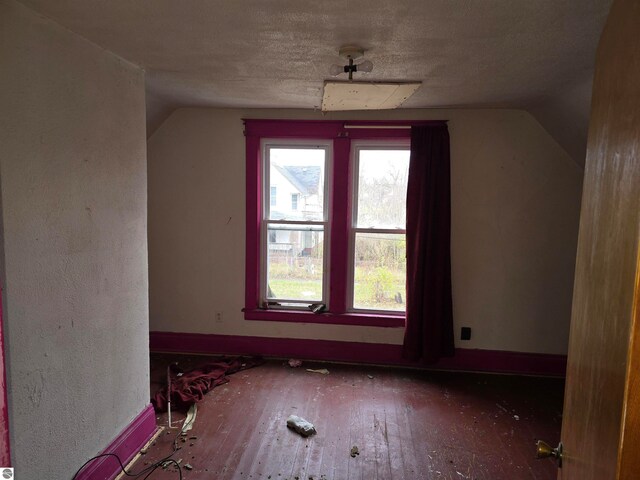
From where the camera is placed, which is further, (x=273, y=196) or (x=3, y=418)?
(x=273, y=196)

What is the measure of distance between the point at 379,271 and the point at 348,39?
2213mm

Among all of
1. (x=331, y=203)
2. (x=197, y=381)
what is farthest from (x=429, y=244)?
(x=197, y=381)

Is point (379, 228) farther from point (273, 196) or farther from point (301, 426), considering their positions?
point (301, 426)

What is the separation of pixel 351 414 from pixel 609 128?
95.0 inches

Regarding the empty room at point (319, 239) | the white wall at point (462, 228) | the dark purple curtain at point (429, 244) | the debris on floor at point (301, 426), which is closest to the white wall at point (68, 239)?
the empty room at point (319, 239)

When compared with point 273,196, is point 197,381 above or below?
below

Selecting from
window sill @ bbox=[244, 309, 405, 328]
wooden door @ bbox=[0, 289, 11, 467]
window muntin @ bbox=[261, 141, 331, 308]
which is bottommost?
window sill @ bbox=[244, 309, 405, 328]

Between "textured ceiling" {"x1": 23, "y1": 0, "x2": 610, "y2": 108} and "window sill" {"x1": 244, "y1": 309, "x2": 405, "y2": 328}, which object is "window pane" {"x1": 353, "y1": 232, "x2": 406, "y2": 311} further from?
"textured ceiling" {"x1": 23, "y1": 0, "x2": 610, "y2": 108}

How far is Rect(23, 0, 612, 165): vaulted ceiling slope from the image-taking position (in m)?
1.46

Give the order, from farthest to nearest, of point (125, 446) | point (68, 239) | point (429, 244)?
point (429, 244), point (125, 446), point (68, 239)

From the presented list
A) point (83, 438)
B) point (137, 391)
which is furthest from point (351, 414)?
point (83, 438)

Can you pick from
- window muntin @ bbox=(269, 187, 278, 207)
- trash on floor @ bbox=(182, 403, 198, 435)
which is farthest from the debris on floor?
window muntin @ bbox=(269, 187, 278, 207)

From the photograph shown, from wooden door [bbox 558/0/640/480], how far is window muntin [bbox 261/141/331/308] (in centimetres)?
263

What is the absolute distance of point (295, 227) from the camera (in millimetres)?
3617
